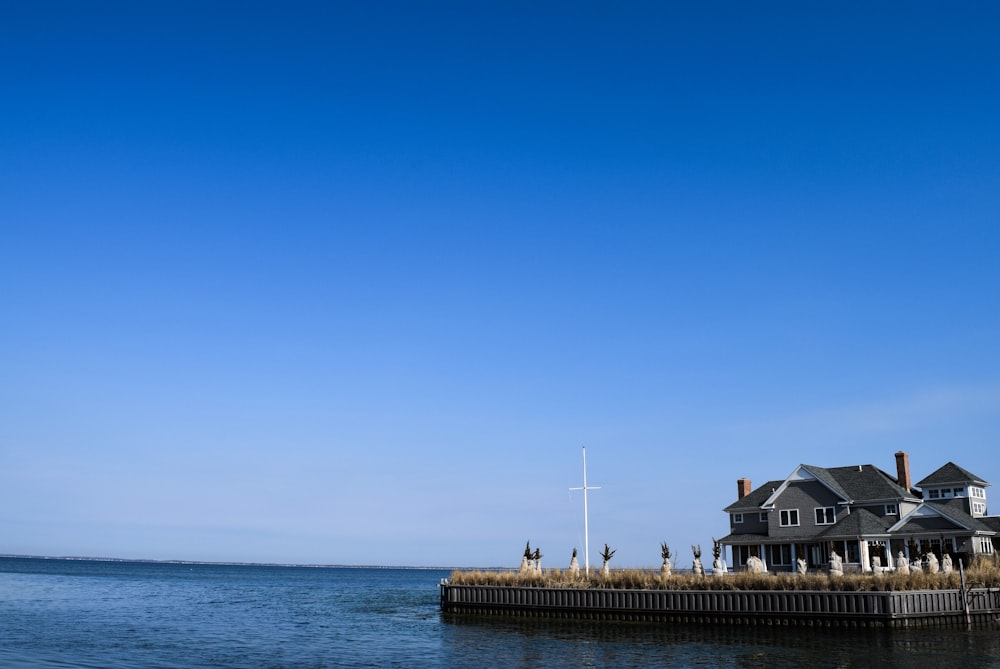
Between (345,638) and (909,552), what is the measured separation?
38.5 meters

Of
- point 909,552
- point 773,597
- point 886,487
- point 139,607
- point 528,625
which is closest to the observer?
point 773,597

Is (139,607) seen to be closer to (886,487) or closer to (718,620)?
(718,620)

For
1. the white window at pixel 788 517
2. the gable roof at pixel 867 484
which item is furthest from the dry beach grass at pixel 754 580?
the white window at pixel 788 517

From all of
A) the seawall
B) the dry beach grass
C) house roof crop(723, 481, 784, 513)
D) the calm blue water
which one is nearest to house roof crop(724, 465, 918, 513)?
house roof crop(723, 481, 784, 513)

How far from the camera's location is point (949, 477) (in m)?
68.9

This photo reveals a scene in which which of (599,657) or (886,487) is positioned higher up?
(886,487)

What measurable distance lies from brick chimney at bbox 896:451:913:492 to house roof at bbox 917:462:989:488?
3.11ft

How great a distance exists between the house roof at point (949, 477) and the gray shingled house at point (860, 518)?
8cm

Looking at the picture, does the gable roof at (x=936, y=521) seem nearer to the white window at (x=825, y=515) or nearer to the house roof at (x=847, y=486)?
the house roof at (x=847, y=486)

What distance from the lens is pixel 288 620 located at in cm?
6278

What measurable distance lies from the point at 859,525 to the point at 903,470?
1252 cm

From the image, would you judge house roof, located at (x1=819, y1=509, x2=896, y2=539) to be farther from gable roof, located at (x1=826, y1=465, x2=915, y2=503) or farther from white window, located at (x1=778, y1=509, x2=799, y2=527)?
white window, located at (x1=778, y1=509, x2=799, y2=527)

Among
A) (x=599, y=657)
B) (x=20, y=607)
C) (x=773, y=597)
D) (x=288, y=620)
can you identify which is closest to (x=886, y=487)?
(x=773, y=597)

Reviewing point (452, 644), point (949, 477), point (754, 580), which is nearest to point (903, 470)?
point (949, 477)
